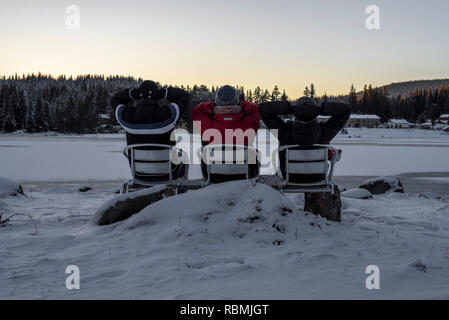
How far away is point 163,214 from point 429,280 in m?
2.96

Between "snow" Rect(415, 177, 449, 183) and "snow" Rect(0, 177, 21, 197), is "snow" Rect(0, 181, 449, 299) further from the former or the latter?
"snow" Rect(415, 177, 449, 183)

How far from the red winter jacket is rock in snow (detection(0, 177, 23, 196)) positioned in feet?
18.9

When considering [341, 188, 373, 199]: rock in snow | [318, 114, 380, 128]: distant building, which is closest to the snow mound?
[341, 188, 373, 199]: rock in snow

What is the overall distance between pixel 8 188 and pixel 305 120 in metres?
7.27

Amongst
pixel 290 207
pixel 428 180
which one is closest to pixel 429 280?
pixel 290 207

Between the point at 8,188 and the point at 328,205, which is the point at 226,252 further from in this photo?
the point at 8,188

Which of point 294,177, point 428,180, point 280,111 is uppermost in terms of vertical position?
point 280,111

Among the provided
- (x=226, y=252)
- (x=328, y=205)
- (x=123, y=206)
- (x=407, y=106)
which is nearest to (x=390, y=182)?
(x=328, y=205)

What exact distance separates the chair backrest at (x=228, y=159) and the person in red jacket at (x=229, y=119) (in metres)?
0.12

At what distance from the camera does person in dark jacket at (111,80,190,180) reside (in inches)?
227

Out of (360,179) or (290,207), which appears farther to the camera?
(360,179)

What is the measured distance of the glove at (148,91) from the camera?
577 centimetres

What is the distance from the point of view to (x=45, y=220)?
5980 mm
